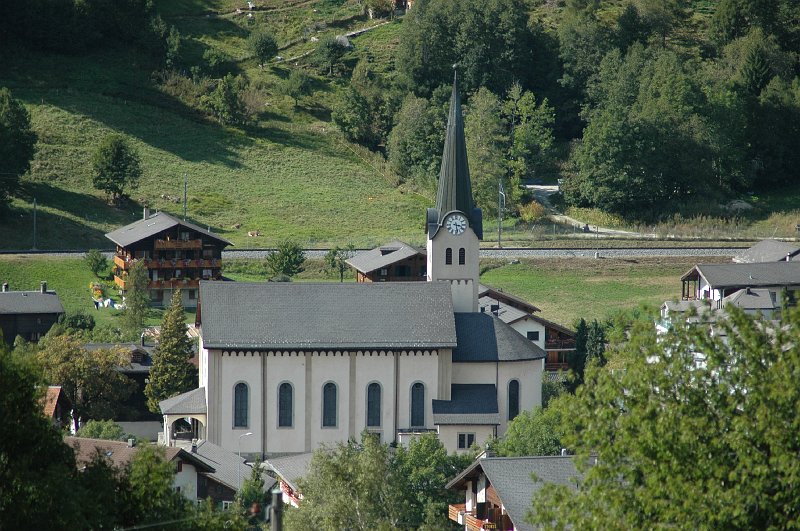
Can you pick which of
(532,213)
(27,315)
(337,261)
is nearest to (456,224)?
(27,315)

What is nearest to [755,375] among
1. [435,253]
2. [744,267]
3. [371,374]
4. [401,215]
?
[371,374]

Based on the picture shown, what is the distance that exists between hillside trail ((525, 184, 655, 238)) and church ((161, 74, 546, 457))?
121 ft

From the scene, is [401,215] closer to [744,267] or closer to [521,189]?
[521,189]

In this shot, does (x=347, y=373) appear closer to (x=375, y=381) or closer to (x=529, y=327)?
(x=375, y=381)

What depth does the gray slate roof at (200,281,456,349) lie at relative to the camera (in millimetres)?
57781

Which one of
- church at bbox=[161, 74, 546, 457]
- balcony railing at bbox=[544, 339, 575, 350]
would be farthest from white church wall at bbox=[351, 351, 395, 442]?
balcony railing at bbox=[544, 339, 575, 350]

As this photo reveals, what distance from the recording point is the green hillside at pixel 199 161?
92812 mm

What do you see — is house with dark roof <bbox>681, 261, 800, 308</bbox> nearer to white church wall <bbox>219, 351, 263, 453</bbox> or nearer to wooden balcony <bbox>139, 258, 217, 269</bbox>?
wooden balcony <bbox>139, 258, 217, 269</bbox>

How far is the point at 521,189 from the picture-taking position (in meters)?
102

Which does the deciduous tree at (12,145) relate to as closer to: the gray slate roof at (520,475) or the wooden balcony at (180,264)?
the wooden balcony at (180,264)

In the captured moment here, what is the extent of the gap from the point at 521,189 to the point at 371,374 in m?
45.5

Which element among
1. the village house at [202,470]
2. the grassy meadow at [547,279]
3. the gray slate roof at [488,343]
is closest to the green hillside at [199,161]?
the grassy meadow at [547,279]

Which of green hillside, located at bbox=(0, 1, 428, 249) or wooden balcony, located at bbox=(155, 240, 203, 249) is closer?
wooden balcony, located at bbox=(155, 240, 203, 249)

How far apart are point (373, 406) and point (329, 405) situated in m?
1.45
